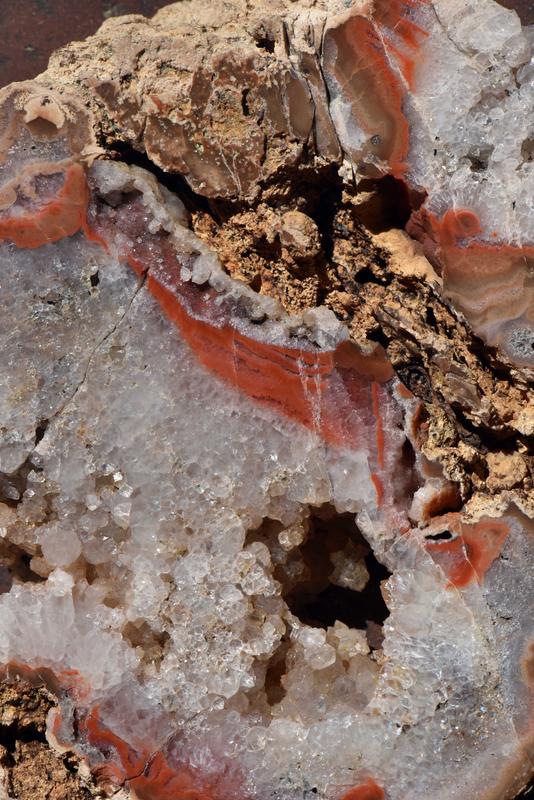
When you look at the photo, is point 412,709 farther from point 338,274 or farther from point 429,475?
point 338,274

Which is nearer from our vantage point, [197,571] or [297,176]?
[197,571]

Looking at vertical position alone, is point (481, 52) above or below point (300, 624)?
above

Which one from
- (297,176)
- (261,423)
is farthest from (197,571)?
(297,176)

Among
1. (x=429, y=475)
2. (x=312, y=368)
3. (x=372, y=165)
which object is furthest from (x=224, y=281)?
(x=429, y=475)

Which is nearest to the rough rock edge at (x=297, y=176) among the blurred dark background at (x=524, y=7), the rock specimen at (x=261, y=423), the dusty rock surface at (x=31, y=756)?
the rock specimen at (x=261, y=423)

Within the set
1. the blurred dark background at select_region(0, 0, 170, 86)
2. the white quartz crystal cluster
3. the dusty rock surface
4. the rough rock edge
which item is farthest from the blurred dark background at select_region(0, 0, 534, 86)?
the dusty rock surface

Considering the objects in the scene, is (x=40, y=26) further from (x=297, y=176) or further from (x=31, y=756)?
(x=31, y=756)

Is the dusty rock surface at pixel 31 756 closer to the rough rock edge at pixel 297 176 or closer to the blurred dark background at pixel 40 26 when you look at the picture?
the rough rock edge at pixel 297 176
